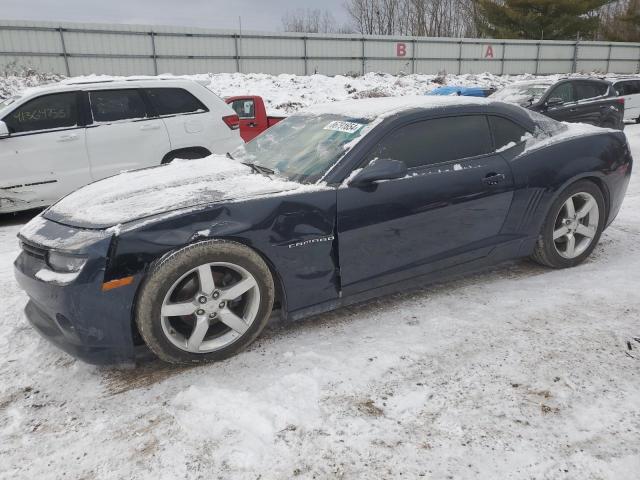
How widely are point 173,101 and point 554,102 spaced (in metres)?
7.82

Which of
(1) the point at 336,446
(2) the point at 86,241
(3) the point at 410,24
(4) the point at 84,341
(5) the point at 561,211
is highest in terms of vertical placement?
(3) the point at 410,24

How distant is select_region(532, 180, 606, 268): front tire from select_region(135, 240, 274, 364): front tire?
7.73 ft

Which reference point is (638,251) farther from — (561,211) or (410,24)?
(410,24)

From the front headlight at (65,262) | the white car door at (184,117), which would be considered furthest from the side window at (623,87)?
the front headlight at (65,262)

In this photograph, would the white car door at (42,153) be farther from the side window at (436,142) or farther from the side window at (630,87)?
the side window at (630,87)

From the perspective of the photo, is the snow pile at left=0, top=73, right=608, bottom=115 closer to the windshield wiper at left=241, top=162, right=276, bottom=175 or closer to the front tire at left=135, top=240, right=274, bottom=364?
the windshield wiper at left=241, top=162, right=276, bottom=175

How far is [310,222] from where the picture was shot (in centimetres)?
291

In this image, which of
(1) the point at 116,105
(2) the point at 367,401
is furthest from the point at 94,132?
(2) the point at 367,401

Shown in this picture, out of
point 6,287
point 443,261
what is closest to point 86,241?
point 6,287

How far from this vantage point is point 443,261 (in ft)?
11.2

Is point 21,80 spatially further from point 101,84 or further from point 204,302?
point 204,302

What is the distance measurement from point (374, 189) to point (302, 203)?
49 centimetres

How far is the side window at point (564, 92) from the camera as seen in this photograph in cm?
1024

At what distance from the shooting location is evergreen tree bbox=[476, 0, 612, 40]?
122ft
